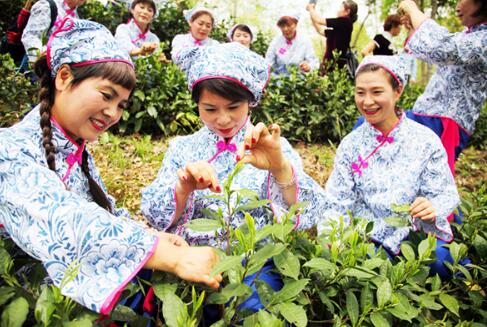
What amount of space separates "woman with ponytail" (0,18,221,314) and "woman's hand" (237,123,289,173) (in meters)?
0.43

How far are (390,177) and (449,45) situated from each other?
1194 millimetres

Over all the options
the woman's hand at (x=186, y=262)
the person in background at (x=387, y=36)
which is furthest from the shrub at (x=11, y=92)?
the person in background at (x=387, y=36)

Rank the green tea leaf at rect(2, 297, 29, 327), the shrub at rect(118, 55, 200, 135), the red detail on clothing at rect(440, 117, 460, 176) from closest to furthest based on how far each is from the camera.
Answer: the green tea leaf at rect(2, 297, 29, 327)
the red detail on clothing at rect(440, 117, 460, 176)
the shrub at rect(118, 55, 200, 135)

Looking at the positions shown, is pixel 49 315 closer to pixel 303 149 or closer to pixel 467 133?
pixel 467 133

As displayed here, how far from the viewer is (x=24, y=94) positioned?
4238 mm

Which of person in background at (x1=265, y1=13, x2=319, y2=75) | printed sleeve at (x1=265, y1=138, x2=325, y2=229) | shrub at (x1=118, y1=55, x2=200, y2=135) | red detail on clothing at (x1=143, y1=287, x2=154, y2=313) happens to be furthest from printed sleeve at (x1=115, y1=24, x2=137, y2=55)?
red detail on clothing at (x1=143, y1=287, x2=154, y2=313)

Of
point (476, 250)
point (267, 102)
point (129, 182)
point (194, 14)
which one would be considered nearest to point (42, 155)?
point (476, 250)

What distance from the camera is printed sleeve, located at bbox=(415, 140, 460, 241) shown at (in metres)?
2.30

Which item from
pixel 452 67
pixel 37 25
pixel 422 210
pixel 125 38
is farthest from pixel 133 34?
pixel 422 210

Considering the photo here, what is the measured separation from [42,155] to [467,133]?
10.4 ft

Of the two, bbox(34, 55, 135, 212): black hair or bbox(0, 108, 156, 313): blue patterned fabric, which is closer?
bbox(0, 108, 156, 313): blue patterned fabric

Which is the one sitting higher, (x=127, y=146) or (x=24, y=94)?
(x=24, y=94)

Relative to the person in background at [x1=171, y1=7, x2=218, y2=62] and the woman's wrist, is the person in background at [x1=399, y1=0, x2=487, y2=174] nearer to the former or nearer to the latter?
the woman's wrist

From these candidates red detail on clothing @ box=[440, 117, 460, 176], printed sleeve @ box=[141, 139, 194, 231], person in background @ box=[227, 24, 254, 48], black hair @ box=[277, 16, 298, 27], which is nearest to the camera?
printed sleeve @ box=[141, 139, 194, 231]
